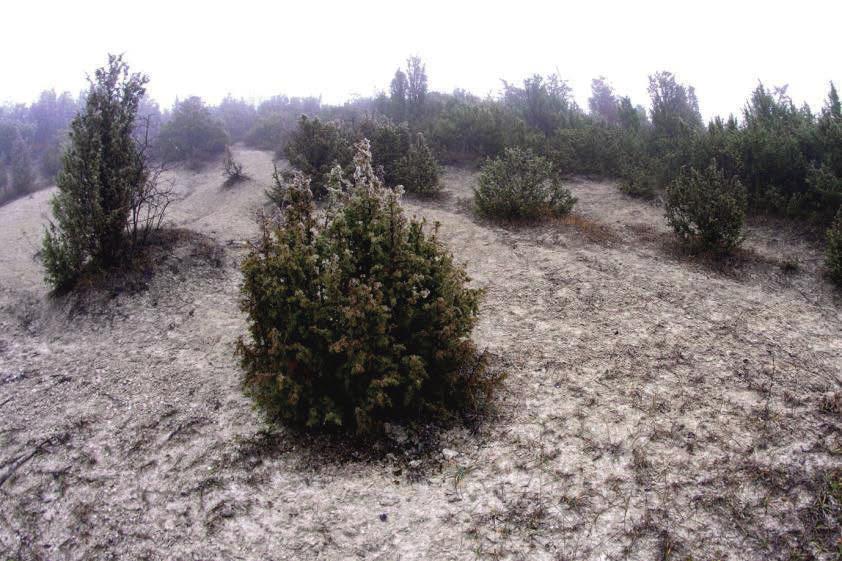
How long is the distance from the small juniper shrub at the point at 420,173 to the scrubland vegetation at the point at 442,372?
3.91 meters

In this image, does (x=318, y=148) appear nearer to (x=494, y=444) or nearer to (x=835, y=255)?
(x=494, y=444)

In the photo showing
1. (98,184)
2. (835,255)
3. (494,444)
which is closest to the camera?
(494,444)

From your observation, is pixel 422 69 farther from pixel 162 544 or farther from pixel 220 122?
pixel 162 544

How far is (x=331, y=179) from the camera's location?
4.82 m

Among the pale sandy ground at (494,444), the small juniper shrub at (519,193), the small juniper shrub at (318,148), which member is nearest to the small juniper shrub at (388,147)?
the small juniper shrub at (318,148)

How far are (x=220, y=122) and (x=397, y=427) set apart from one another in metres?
23.5

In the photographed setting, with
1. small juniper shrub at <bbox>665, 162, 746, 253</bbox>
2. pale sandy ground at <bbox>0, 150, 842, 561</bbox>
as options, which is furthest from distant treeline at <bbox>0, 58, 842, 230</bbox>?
pale sandy ground at <bbox>0, 150, 842, 561</bbox>

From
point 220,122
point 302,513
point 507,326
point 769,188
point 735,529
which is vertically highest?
point 220,122

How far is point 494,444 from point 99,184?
7.96 m

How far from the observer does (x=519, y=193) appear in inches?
418

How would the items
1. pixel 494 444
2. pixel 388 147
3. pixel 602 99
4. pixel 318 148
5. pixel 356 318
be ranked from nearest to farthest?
pixel 356 318 < pixel 494 444 < pixel 318 148 < pixel 388 147 < pixel 602 99

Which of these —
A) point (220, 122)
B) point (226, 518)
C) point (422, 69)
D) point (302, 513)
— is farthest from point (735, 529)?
point (220, 122)

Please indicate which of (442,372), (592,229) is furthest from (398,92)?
(442,372)

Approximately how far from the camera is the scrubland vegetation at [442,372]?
140 inches
